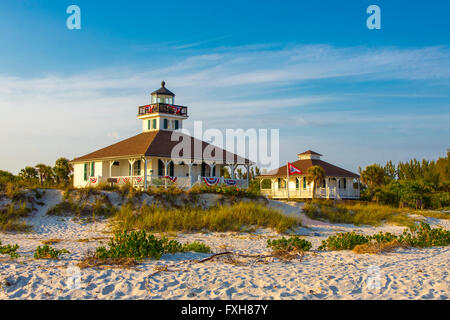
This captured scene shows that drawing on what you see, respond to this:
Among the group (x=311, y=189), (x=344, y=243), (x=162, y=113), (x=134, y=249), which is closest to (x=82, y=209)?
(x=134, y=249)

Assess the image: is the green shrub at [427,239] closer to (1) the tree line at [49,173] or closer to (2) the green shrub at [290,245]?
(2) the green shrub at [290,245]

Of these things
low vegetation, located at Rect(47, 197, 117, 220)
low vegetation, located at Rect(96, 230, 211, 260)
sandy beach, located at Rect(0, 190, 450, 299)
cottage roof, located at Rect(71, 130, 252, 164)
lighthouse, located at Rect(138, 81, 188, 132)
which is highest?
lighthouse, located at Rect(138, 81, 188, 132)

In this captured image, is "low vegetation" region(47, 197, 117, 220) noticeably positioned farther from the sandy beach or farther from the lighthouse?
the lighthouse

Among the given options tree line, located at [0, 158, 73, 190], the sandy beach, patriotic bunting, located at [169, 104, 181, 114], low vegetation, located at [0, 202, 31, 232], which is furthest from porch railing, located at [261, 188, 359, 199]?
the sandy beach

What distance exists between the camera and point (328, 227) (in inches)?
796

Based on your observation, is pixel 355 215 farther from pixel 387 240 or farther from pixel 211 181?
pixel 387 240

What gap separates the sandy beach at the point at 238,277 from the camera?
7.61m

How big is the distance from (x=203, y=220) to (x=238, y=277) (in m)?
9.02

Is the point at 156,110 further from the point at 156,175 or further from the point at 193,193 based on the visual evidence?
the point at 193,193

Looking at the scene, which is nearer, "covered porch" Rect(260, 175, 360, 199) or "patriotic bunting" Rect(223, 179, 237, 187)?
"patriotic bunting" Rect(223, 179, 237, 187)

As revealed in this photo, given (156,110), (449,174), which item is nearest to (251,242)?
(156,110)

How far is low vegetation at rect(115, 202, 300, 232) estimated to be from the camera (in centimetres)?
1714

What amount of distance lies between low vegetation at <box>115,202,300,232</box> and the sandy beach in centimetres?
502
